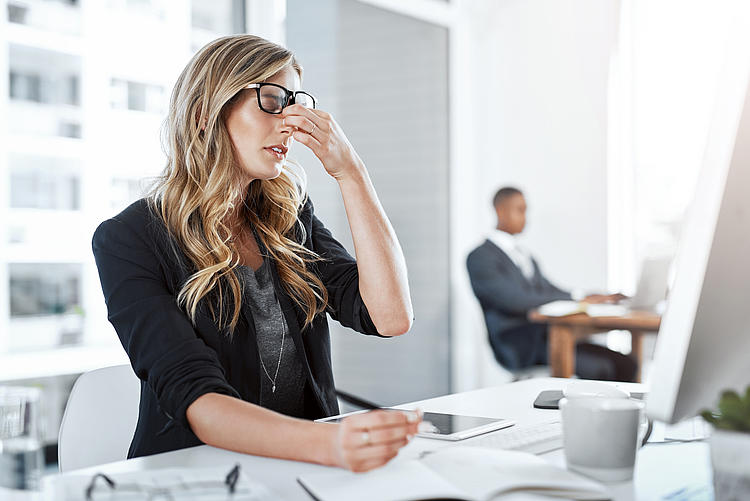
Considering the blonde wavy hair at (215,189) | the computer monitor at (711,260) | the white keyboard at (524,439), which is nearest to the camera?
the computer monitor at (711,260)

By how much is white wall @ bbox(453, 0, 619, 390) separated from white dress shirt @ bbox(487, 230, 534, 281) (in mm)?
333

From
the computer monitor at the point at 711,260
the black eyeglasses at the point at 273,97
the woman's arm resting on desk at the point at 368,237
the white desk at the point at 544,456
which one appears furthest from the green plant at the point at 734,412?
the black eyeglasses at the point at 273,97

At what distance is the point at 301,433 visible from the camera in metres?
0.91

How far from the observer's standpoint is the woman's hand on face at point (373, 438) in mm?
812

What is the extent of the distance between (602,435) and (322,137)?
2.71 ft

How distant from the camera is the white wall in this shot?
449 centimetres

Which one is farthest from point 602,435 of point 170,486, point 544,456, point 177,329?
point 177,329

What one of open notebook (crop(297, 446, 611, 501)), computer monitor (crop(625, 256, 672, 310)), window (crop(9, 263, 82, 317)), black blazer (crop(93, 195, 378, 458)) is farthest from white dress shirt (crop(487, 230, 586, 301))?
open notebook (crop(297, 446, 611, 501))

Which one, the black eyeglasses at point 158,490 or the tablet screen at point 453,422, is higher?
the black eyeglasses at point 158,490

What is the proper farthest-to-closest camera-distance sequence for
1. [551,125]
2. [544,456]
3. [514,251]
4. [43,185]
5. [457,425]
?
[551,125] < [514,251] < [43,185] < [457,425] < [544,456]

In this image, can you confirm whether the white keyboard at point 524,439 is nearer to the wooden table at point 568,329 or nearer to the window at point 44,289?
the window at point 44,289

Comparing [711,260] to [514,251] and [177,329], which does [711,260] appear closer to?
[177,329]

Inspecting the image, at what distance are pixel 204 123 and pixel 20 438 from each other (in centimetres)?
82

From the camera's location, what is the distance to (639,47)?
4461 millimetres
